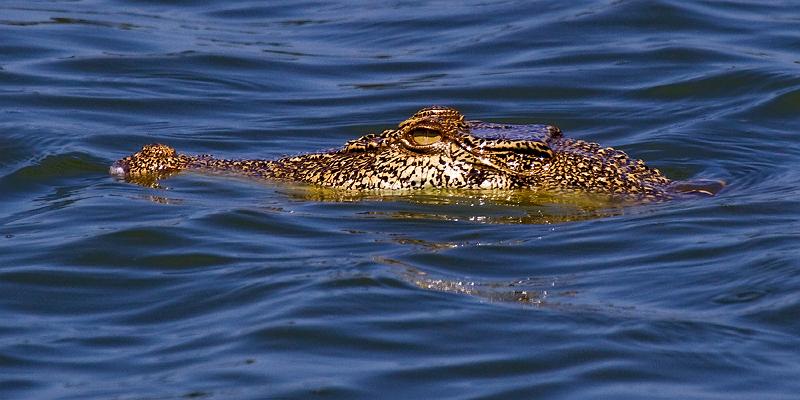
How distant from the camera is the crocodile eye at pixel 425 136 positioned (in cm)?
1146

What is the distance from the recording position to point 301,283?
9797 mm

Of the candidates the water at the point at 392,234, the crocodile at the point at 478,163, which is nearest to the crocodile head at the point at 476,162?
the crocodile at the point at 478,163

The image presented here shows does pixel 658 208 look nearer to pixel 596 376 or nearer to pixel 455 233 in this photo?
pixel 455 233

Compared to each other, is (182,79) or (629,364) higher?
(182,79)

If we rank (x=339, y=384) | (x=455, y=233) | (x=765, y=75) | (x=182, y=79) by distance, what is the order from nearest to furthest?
(x=339, y=384), (x=455, y=233), (x=765, y=75), (x=182, y=79)

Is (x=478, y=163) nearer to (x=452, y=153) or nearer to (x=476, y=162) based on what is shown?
(x=476, y=162)

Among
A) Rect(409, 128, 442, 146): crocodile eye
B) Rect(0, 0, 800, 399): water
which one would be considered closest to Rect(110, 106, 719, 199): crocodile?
Rect(409, 128, 442, 146): crocodile eye

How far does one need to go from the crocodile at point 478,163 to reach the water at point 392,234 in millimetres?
166

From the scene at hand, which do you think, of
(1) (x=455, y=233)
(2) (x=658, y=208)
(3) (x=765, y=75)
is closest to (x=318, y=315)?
(1) (x=455, y=233)

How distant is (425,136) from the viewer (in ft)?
37.8

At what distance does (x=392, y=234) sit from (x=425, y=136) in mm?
839

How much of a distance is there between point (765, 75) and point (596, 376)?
972cm

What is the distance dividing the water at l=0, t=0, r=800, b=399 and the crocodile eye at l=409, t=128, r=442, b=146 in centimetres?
42

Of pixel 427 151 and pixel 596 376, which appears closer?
pixel 596 376
